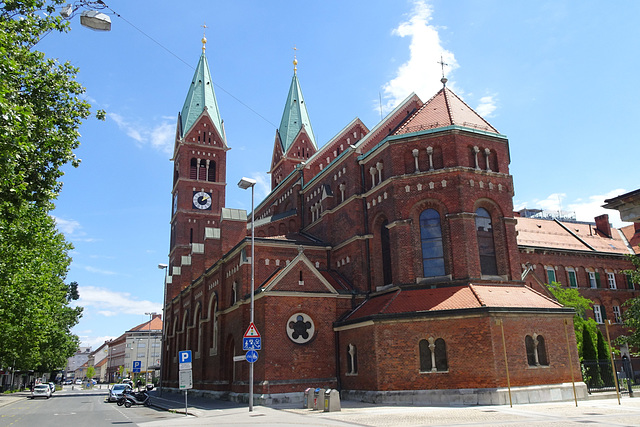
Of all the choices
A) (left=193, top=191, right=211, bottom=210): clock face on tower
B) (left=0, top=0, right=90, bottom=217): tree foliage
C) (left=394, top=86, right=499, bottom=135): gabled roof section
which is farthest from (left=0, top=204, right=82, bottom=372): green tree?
(left=193, top=191, right=211, bottom=210): clock face on tower

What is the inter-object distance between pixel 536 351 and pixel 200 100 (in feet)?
178

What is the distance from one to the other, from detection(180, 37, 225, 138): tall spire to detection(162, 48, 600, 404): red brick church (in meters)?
30.2

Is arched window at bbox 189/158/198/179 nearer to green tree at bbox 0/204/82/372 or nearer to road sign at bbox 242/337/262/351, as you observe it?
green tree at bbox 0/204/82/372

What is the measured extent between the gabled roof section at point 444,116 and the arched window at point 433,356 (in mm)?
12260

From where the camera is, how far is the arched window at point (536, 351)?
24.0 m

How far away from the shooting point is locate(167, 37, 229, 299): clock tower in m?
62.1

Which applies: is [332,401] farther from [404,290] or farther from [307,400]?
[404,290]

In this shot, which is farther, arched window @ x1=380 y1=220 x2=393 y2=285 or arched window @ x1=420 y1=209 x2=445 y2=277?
arched window @ x1=380 y1=220 x2=393 y2=285

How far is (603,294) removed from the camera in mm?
47250

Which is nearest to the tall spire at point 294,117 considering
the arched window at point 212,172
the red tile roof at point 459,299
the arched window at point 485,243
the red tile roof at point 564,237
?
the arched window at point 212,172

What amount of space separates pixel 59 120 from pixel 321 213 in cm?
2164

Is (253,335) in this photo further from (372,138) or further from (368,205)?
(372,138)

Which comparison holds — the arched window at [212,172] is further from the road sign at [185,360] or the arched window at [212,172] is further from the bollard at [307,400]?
the bollard at [307,400]

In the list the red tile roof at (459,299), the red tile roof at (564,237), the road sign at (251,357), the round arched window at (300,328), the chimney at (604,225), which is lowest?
the road sign at (251,357)
